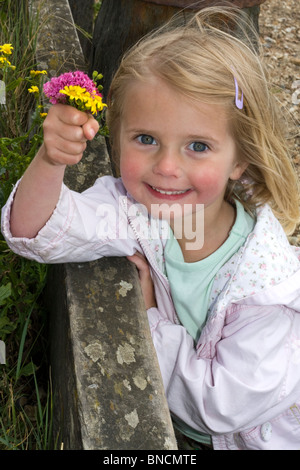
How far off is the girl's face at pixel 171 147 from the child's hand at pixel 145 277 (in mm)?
252

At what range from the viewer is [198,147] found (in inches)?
77.4

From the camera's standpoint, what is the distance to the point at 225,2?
2.52 m

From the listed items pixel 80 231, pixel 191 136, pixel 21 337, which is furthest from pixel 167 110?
pixel 21 337

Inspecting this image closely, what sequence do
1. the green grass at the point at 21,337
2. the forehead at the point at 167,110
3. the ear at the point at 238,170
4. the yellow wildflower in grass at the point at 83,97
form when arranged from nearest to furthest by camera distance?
the yellow wildflower in grass at the point at 83,97, the forehead at the point at 167,110, the green grass at the point at 21,337, the ear at the point at 238,170

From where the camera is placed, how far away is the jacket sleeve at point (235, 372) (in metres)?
2.10

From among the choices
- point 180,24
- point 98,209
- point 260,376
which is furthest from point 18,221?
point 180,24

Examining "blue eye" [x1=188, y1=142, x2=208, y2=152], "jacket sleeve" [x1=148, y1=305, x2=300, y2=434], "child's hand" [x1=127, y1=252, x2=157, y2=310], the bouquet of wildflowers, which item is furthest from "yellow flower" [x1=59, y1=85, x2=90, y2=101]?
"jacket sleeve" [x1=148, y1=305, x2=300, y2=434]

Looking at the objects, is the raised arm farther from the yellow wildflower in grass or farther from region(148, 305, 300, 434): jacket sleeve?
region(148, 305, 300, 434): jacket sleeve

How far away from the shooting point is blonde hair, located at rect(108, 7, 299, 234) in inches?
76.6

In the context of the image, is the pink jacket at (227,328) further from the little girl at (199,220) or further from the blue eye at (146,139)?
the blue eye at (146,139)

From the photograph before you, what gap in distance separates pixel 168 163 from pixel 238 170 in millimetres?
414

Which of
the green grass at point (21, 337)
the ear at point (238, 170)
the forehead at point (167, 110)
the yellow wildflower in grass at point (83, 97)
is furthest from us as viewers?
the ear at point (238, 170)

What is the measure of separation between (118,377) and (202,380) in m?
0.47

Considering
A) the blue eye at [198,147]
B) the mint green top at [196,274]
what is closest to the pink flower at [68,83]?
the blue eye at [198,147]
